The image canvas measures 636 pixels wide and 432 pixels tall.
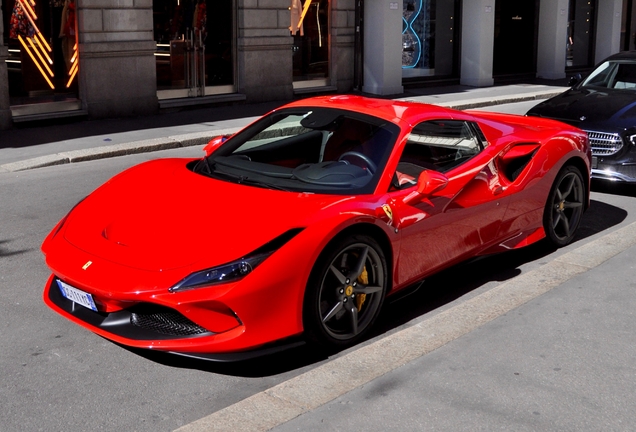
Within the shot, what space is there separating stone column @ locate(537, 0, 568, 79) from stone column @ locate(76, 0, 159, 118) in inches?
605

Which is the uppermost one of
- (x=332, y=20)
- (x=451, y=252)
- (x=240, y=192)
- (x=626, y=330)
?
(x=332, y=20)

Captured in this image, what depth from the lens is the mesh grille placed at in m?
4.48

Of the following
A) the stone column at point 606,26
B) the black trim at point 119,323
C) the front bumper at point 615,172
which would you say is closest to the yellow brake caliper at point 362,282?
the black trim at point 119,323

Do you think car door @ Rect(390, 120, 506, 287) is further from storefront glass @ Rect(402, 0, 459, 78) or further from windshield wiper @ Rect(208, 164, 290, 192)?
storefront glass @ Rect(402, 0, 459, 78)

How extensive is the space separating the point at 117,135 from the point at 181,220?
A: 9.53 m

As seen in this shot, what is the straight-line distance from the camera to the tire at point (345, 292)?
15.6 ft

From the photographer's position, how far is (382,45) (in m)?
20.9

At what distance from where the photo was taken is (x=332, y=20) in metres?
20.6

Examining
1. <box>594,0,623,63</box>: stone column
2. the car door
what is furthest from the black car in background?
<box>594,0,623,63</box>: stone column

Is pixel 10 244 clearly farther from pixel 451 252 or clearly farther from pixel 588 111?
pixel 588 111

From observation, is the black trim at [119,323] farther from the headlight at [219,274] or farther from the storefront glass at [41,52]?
the storefront glass at [41,52]

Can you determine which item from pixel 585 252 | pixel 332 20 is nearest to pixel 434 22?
pixel 332 20

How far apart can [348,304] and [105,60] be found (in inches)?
475

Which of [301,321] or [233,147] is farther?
[233,147]
